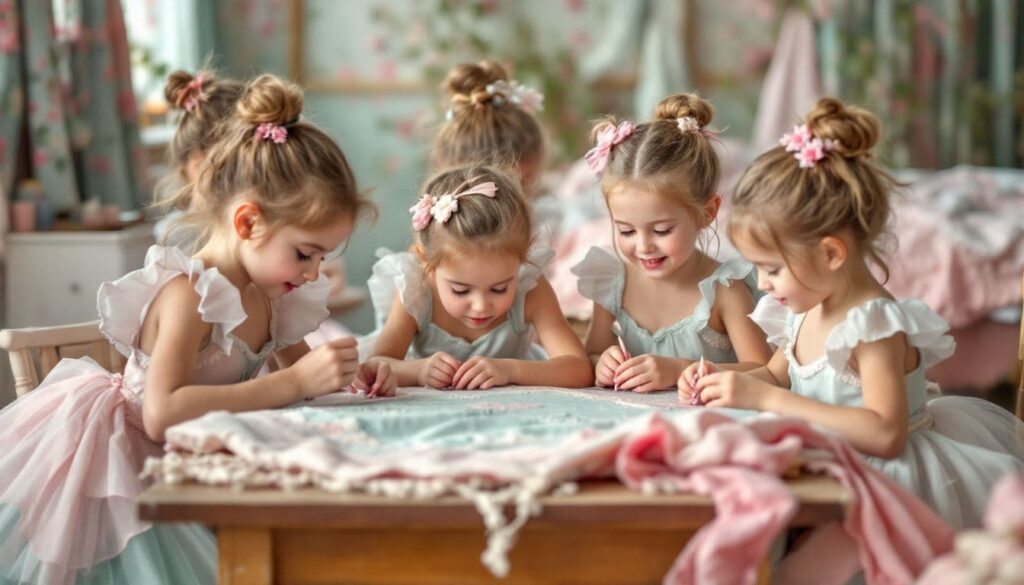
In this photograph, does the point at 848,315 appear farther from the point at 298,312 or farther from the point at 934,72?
the point at 934,72

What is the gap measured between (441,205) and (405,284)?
202mm

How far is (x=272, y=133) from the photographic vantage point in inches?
75.4

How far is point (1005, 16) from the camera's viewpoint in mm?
5812

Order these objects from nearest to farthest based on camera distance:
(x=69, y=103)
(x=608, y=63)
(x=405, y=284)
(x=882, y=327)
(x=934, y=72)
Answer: (x=882, y=327)
(x=405, y=284)
(x=69, y=103)
(x=608, y=63)
(x=934, y=72)

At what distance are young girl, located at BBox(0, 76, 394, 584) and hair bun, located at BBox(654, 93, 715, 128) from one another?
2.01 feet

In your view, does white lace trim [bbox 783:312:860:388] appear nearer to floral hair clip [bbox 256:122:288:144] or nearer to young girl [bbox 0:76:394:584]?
young girl [bbox 0:76:394:584]

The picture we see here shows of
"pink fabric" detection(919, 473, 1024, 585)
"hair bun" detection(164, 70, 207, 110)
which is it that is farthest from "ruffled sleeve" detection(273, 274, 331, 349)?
"pink fabric" detection(919, 473, 1024, 585)

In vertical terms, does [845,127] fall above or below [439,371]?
above

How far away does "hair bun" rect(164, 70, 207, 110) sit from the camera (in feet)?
8.93

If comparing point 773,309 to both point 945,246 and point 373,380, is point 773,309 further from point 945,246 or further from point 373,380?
point 945,246

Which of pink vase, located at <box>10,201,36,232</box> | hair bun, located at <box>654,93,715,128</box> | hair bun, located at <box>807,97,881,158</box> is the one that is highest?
hair bun, located at <box>807,97,881,158</box>

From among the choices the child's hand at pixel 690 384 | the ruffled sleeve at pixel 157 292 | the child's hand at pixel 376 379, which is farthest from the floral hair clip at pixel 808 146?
the ruffled sleeve at pixel 157 292

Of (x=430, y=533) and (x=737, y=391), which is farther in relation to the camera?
(x=737, y=391)

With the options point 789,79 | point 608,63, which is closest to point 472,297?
point 608,63
